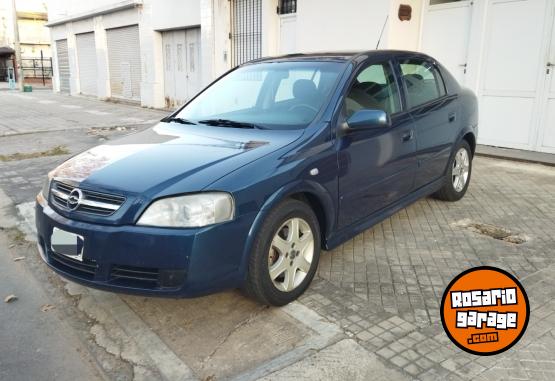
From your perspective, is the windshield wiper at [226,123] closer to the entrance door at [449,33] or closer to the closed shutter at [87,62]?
the entrance door at [449,33]

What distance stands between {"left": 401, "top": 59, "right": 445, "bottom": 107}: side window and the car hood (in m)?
1.59

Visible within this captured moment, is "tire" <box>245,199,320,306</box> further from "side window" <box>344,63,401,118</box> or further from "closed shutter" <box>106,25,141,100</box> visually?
"closed shutter" <box>106,25,141,100</box>

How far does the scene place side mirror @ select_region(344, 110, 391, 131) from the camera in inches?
137

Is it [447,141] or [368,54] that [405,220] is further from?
[368,54]

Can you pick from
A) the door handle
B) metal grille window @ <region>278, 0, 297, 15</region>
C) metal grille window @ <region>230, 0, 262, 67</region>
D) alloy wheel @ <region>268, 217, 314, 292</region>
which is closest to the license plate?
alloy wheel @ <region>268, 217, 314, 292</region>

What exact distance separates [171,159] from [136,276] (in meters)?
0.75

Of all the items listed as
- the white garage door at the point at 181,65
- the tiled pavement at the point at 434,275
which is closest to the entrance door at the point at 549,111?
the tiled pavement at the point at 434,275

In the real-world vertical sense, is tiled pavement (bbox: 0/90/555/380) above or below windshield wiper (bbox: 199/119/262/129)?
below

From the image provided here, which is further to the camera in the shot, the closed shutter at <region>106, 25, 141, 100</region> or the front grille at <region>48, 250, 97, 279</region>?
the closed shutter at <region>106, 25, 141, 100</region>

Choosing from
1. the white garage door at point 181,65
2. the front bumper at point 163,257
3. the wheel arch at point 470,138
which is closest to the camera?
the front bumper at point 163,257

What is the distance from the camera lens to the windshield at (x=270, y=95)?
12.0 feet

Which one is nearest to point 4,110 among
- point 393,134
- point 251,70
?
point 251,70

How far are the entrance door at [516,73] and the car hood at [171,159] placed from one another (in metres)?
5.79

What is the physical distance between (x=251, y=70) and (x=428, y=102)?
1664 millimetres
